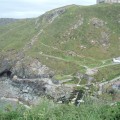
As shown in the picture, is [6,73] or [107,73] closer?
[107,73]

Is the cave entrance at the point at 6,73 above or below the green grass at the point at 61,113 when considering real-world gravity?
below

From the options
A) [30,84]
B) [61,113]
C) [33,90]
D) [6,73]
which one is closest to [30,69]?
[30,84]

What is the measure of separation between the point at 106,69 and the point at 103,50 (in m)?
29.4

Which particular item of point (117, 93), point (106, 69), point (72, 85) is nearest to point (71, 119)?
point (117, 93)

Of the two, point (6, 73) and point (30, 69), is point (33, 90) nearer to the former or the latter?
point (30, 69)

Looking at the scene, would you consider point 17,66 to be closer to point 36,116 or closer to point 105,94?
point 105,94

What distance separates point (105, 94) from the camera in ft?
477

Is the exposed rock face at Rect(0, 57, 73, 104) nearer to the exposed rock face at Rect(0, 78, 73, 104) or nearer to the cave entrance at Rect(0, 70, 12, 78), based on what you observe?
the exposed rock face at Rect(0, 78, 73, 104)

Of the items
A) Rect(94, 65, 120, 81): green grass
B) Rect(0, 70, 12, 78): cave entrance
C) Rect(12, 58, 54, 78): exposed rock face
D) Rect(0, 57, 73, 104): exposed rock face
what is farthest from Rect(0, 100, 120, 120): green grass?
Rect(0, 70, 12, 78): cave entrance

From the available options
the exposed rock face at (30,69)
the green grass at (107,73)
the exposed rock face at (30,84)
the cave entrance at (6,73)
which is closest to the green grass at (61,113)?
the exposed rock face at (30,84)

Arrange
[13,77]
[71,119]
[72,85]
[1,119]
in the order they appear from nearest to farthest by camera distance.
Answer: [71,119] < [1,119] < [72,85] < [13,77]

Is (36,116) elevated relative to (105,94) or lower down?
elevated

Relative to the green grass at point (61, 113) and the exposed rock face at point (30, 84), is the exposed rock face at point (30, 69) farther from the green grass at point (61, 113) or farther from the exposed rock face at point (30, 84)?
the green grass at point (61, 113)

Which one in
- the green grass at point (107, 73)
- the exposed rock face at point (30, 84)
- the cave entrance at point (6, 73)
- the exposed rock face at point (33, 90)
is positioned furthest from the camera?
the cave entrance at point (6, 73)
